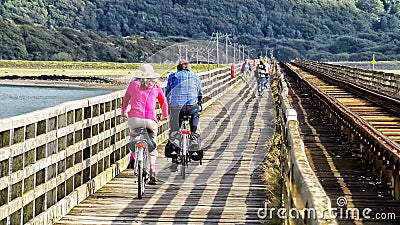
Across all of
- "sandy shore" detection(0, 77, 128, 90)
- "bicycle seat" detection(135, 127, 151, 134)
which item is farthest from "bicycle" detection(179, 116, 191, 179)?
"sandy shore" detection(0, 77, 128, 90)

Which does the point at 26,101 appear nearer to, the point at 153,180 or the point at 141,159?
the point at 153,180

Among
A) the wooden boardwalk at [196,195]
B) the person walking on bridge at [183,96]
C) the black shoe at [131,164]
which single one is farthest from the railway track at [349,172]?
the black shoe at [131,164]

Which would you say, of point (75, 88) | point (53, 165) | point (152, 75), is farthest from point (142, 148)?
point (75, 88)

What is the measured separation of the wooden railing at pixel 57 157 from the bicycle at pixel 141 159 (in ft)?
2.13

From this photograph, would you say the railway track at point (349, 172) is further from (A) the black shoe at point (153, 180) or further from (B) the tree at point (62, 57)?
(B) the tree at point (62, 57)

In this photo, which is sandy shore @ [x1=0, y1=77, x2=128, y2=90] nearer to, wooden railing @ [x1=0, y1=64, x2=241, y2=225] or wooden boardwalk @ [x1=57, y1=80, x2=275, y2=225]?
wooden boardwalk @ [x1=57, y1=80, x2=275, y2=225]

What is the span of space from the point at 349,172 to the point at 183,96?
8.47 feet

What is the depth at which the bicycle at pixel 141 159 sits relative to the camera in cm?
1102

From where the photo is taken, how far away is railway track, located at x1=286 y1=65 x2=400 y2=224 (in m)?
9.64

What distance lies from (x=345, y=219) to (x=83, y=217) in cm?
299

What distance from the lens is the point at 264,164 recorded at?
14.3 metres

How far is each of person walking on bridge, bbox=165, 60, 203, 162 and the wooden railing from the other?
94 centimetres

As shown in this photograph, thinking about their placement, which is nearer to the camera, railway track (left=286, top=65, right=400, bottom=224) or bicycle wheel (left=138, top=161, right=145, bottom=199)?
railway track (left=286, top=65, right=400, bottom=224)

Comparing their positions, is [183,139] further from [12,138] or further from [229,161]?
[12,138]
